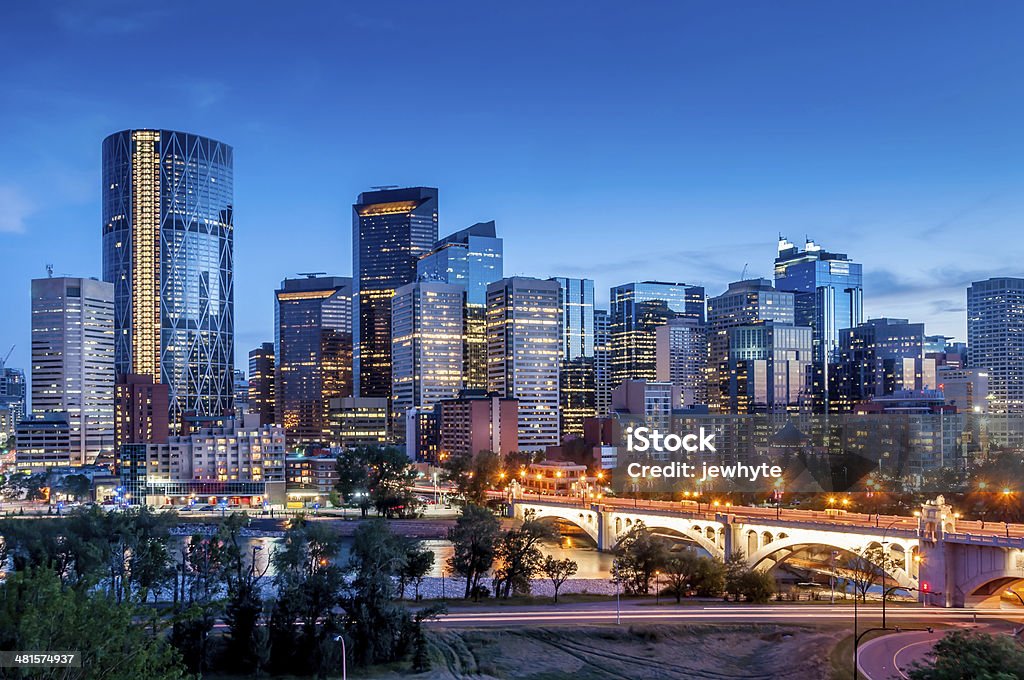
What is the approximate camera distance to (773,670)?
147ft

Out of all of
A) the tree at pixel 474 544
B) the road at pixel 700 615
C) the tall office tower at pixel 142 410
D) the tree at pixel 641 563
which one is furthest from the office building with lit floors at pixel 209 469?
the road at pixel 700 615

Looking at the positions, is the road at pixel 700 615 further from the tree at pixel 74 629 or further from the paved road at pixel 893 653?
the tree at pixel 74 629

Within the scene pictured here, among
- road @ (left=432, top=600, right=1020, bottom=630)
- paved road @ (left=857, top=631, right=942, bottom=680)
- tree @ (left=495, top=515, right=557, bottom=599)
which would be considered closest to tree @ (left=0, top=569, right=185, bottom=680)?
road @ (left=432, top=600, right=1020, bottom=630)

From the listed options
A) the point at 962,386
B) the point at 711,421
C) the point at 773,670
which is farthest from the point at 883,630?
the point at 962,386

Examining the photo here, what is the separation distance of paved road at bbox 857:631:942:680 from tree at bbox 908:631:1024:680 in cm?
812

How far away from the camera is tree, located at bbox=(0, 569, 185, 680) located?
21.6 m

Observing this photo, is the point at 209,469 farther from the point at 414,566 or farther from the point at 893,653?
the point at 893,653

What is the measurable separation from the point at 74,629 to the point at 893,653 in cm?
3506

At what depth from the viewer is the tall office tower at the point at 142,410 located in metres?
174

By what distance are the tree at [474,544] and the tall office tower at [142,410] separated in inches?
4656

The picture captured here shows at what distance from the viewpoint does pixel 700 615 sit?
52.0 metres

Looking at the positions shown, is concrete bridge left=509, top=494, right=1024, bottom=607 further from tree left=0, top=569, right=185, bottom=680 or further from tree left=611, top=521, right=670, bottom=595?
tree left=0, top=569, right=185, bottom=680

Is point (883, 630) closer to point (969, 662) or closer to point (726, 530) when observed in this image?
point (969, 662)

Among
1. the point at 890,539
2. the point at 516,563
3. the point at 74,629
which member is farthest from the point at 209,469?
the point at 74,629
